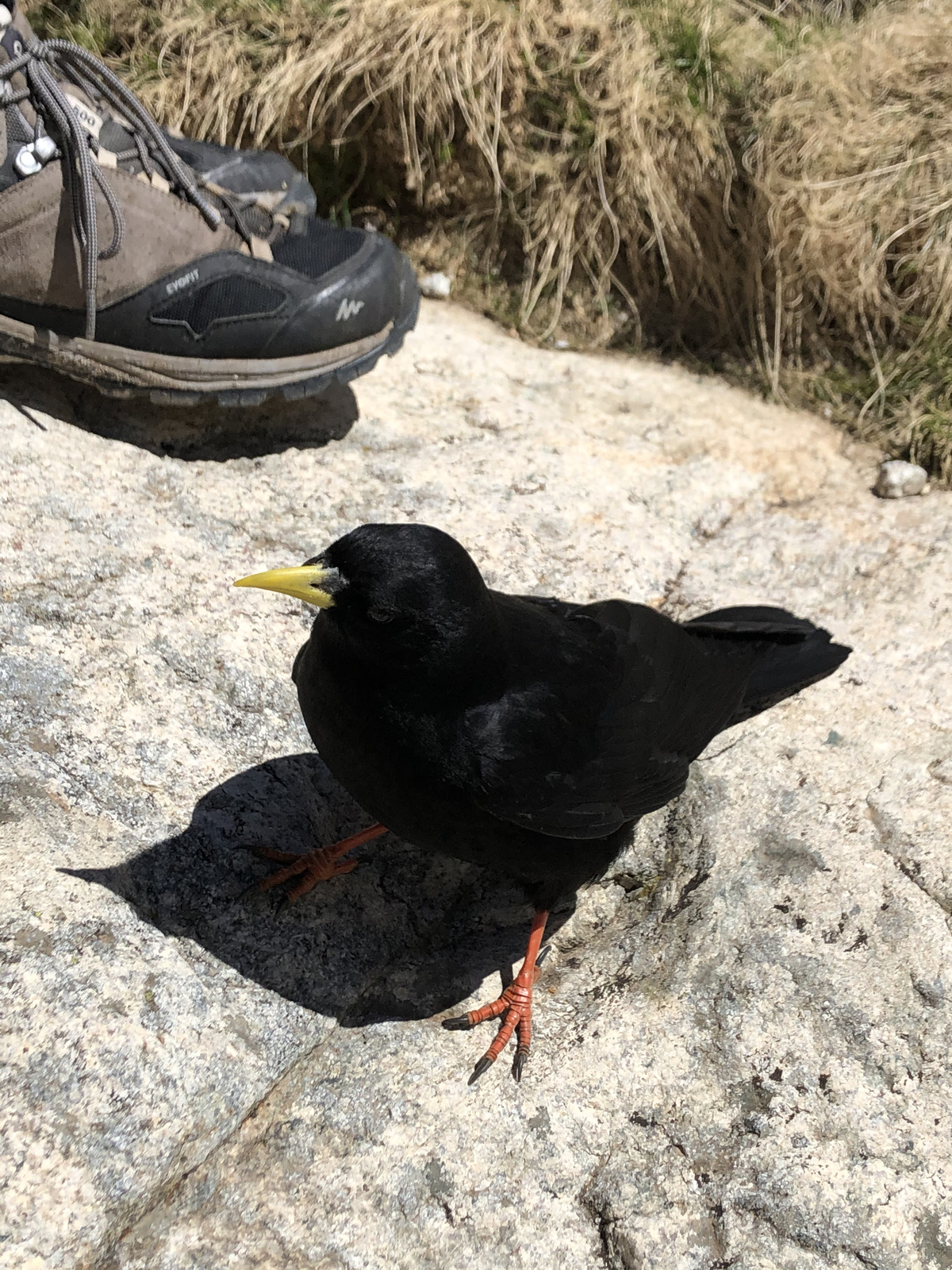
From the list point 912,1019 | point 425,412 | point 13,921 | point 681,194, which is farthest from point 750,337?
point 13,921

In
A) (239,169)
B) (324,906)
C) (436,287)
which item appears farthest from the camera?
(436,287)

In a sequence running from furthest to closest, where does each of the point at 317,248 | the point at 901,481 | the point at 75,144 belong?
1. the point at 901,481
2. the point at 317,248
3. the point at 75,144

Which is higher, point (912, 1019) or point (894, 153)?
point (894, 153)

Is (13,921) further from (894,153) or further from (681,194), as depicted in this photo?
(894,153)

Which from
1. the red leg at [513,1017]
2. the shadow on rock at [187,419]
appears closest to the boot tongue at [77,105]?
the shadow on rock at [187,419]

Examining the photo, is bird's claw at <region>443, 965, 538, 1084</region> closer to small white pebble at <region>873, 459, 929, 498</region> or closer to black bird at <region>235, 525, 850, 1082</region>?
black bird at <region>235, 525, 850, 1082</region>

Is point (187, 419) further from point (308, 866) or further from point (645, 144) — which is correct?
point (645, 144)

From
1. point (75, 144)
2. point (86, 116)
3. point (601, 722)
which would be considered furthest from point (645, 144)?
point (601, 722)

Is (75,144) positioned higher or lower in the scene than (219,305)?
higher
